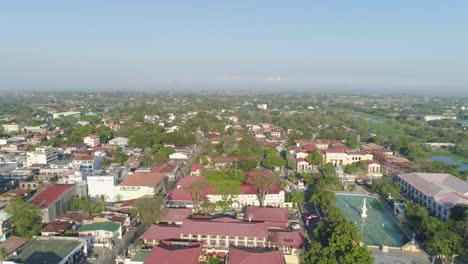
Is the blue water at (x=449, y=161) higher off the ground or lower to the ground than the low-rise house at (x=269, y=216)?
lower

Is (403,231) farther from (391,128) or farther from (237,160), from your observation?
(391,128)

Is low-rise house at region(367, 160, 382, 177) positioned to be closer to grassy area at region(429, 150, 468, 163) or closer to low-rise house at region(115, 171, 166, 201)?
grassy area at region(429, 150, 468, 163)

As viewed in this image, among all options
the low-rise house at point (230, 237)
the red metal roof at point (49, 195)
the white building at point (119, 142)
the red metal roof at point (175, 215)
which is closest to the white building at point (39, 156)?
the white building at point (119, 142)

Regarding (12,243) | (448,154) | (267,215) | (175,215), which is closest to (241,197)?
(267,215)

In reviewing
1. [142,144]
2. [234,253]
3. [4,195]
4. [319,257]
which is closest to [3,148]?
[142,144]

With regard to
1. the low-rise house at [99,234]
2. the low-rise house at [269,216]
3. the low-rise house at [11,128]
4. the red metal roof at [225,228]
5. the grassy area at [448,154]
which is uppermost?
the low-rise house at [11,128]

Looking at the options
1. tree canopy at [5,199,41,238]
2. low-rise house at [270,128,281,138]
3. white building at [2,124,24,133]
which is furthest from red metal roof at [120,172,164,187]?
white building at [2,124,24,133]

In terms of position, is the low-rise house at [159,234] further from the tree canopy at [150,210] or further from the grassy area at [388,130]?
the grassy area at [388,130]
